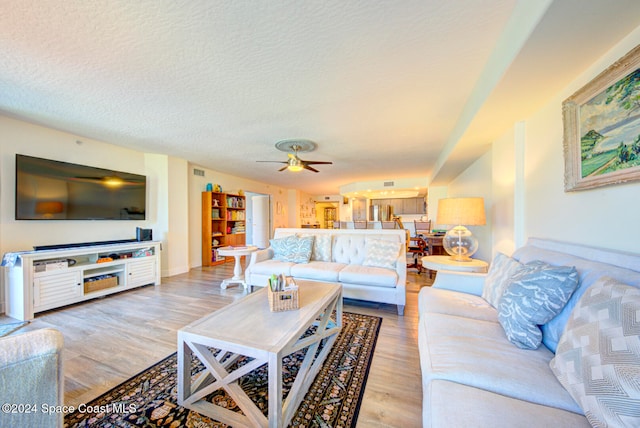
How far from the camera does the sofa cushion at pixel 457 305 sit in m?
1.54

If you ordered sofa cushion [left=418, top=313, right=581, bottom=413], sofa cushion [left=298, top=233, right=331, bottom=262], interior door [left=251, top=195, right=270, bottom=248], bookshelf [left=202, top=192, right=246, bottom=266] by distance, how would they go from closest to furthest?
sofa cushion [left=418, top=313, right=581, bottom=413] → sofa cushion [left=298, top=233, right=331, bottom=262] → bookshelf [left=202, top=192, right=246, bottom=266] → interior door [left=251, top=195, right=270, bottom=248]

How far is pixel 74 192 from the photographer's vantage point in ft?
10.3

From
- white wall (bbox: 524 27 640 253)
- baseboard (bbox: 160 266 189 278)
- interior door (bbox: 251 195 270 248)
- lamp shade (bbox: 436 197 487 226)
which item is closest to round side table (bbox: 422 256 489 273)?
lamp shade (bbox: 436 197 487 226)

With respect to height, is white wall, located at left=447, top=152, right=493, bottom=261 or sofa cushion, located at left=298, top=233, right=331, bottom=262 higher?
white wall, located at left=447, top=152, right=493, bottom=261

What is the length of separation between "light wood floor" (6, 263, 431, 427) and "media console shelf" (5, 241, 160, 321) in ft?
0.44

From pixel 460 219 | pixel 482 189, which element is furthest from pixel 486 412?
pixel 482 189

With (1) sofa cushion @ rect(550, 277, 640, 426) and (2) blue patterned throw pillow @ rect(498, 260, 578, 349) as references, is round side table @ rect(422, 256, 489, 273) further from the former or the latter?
(1) sofa cushion @ rect(550, 277, 640, 426)

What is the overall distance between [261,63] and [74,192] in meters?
3.36

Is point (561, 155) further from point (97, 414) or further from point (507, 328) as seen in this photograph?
point (97, 414)

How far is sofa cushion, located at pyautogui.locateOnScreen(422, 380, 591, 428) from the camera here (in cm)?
72


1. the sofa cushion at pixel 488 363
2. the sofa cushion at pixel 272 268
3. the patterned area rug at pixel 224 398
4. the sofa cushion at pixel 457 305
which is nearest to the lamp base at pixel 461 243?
the sofa cushion at pixel 457 305

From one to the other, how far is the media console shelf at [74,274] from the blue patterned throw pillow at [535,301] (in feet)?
14.4

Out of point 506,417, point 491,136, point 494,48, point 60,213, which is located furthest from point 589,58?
point 60,213

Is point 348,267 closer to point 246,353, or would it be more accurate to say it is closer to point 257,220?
point 246,353
